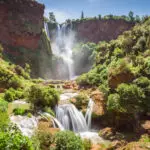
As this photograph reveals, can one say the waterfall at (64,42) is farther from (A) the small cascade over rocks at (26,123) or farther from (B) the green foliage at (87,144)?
(B) the green foliage at (87,144)

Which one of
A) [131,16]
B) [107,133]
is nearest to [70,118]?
[107,133]

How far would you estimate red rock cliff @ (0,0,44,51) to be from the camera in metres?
57.3

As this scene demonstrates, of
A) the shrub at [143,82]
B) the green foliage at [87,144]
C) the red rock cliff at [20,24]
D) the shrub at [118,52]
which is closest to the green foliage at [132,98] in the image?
the shrub at [143,82]

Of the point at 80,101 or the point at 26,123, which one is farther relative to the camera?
the point at 80,101

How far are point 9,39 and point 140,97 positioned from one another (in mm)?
40626

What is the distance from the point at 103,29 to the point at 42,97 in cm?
6341

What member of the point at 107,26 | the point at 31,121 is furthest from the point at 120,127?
the point at 107,26

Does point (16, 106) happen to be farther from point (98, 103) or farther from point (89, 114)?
point (98, 103)

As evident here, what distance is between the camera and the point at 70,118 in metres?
28.9

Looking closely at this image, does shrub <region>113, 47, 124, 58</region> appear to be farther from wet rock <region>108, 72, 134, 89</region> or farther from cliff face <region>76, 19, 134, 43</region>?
cliff face <region>76, 19, 134, 43</region>

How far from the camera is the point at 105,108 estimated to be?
29484 mm

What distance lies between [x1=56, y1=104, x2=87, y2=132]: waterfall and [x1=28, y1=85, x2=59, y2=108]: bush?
1.21m

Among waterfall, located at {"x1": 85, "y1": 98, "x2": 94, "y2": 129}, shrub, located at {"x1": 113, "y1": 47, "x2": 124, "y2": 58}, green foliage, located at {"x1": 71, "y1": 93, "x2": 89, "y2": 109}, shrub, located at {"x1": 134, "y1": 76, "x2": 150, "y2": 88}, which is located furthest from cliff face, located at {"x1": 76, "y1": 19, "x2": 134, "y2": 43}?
shrub, located at {"x1": 134, "y1": 76, "x2": 150, "y2": 88}

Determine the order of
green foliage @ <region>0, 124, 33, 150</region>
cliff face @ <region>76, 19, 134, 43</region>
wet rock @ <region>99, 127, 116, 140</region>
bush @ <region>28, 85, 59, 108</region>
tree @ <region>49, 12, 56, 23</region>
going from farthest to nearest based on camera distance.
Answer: tree @ <region>49, 12, 56, 23</region> < cliff face @ <region>76, 19, 134, 43</region> < bush @ <region>28, 85, 59, 108</region> < wet rock @ <region>99, 127, 116, 140</region> < green foliage @ <region>0, 124, 33, 150</region>
